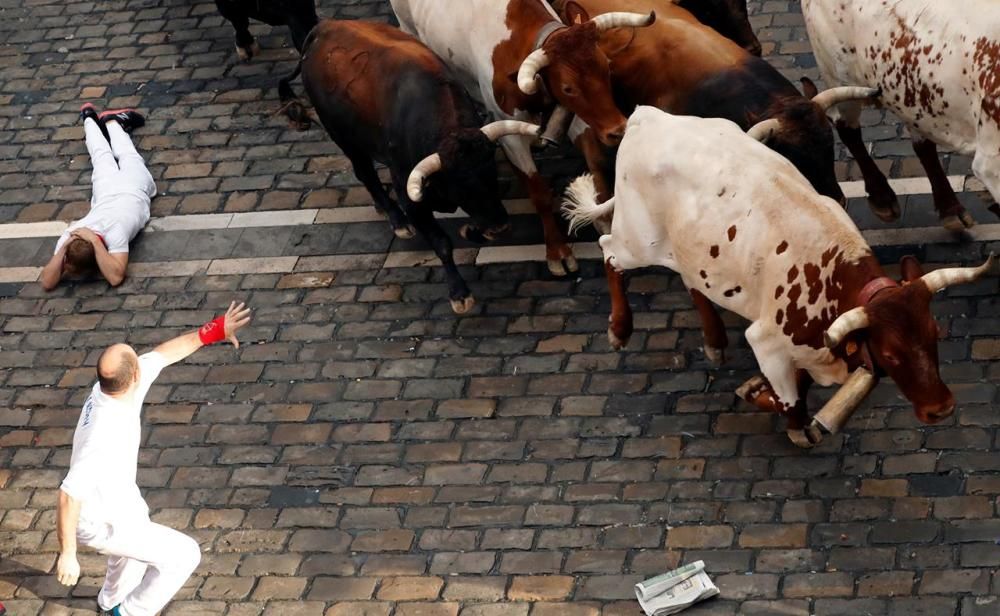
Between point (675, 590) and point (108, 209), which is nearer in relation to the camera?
point (675, 590)

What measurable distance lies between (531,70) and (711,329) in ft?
7.52

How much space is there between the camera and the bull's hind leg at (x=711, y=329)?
10.7 metres

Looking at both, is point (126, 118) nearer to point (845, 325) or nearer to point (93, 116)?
point (93, 116)

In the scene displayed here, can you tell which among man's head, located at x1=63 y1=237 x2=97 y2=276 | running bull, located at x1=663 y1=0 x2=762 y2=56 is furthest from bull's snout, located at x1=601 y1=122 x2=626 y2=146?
man's head, located at x1=63 y1=237 x2=97 y2=276

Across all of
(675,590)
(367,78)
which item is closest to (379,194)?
(367,78)

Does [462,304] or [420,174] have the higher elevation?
[420,174]

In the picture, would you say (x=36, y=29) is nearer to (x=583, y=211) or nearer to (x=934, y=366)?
(x=583, y=211)

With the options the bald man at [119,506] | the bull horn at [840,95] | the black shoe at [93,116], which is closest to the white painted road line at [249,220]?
the black shoe at [93,116]

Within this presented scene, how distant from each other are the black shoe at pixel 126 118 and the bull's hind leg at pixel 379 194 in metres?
2.96

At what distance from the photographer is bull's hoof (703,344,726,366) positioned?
11023 mm

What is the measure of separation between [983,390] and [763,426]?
148cm

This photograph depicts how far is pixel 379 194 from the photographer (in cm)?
1320

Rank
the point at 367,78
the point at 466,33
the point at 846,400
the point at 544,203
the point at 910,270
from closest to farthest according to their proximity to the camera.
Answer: the point at 910,270 → the point at 846,400 → the point at 544,203 → the point at 367,78 → the point at 466,33

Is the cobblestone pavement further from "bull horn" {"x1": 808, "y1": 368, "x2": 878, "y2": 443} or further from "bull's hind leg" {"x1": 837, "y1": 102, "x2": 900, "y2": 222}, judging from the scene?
"bull horn" {"x1": 808, "y1": 368, "x2": 878, "y2": 443}
